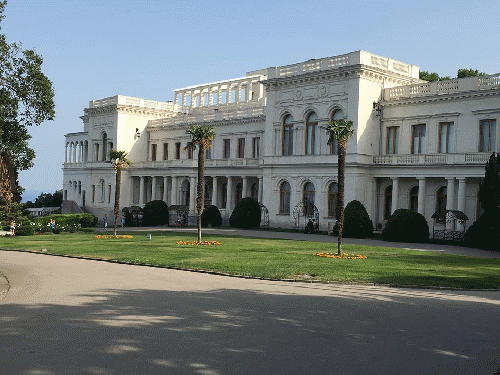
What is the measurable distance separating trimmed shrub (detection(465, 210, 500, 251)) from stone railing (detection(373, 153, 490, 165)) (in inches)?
264

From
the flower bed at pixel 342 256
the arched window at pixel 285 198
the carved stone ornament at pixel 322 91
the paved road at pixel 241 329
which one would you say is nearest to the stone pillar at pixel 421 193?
the carved stone ornament at pixel 322 91

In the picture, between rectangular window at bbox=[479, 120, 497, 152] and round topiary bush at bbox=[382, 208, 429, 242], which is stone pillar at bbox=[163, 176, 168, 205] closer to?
round topiary bush at bbox=[382, 208, 429, 242]

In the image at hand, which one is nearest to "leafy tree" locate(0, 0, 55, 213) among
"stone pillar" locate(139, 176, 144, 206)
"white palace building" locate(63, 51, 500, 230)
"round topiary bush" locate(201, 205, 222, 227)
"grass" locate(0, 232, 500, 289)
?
"grass" locate(0, 232, 500, 289)

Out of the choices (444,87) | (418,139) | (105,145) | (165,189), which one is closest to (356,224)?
(418,139)

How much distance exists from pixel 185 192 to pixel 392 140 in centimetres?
2871

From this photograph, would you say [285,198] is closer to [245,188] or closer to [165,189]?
[245,188]

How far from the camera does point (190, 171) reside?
6875 centimetres

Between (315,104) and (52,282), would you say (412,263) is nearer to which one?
(52,282)

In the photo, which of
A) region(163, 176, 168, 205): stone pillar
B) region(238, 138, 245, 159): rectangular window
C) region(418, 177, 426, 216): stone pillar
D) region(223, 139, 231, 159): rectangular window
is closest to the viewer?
region(418, 177, 426, 216): stone pillar

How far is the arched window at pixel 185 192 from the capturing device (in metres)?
71.9

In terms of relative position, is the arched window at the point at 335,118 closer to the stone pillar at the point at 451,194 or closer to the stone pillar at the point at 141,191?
the stone pillar at the point at 451,194

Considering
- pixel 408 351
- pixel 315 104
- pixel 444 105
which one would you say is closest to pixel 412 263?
pixel 408 351

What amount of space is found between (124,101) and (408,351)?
230ft

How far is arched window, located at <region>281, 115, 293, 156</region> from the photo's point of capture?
5697 centimetres
